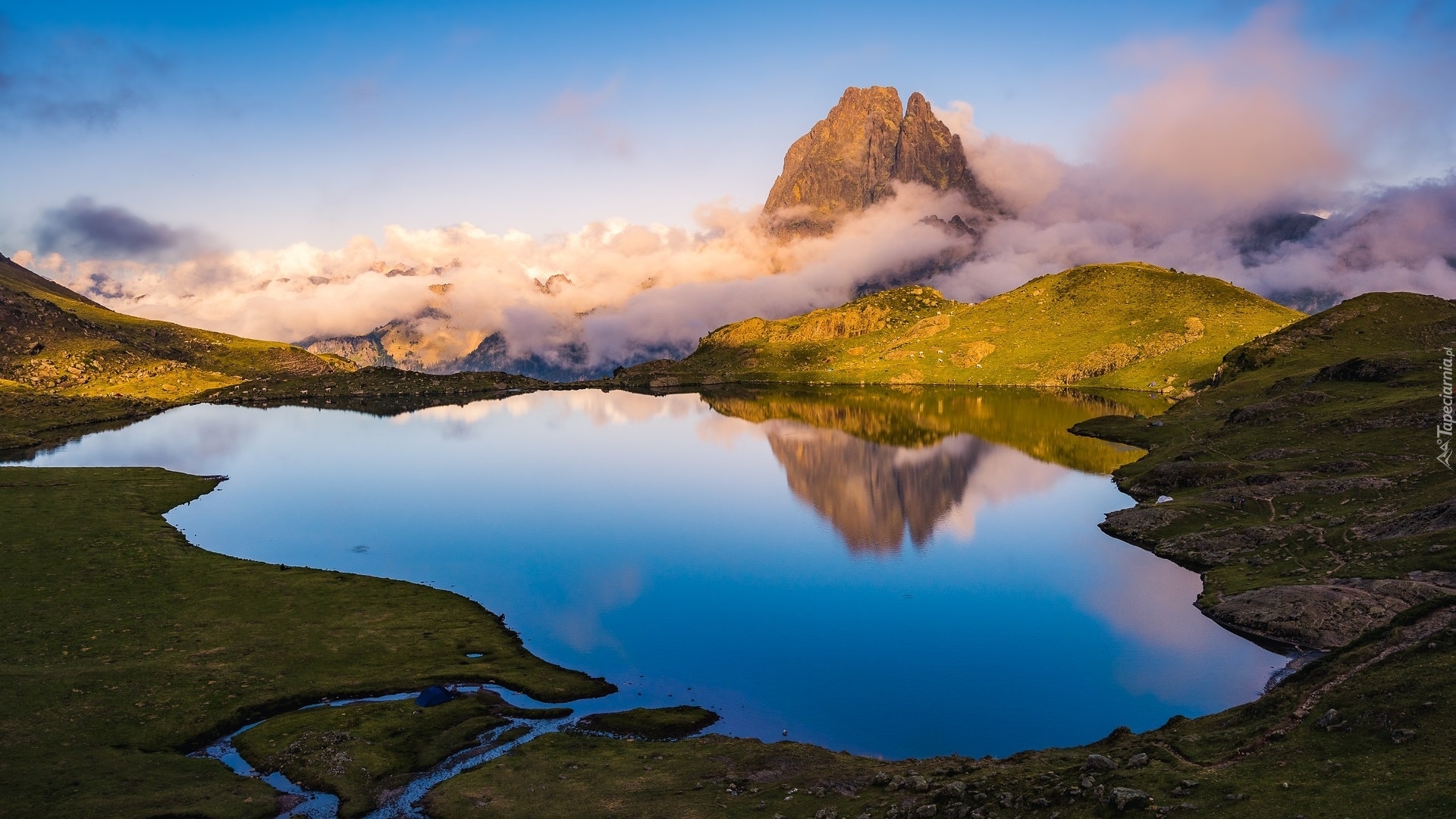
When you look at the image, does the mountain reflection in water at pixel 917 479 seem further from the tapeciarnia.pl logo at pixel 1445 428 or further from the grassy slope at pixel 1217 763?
the tapeciarnia.pl logo at pixel 1445 428

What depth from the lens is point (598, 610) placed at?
277ft

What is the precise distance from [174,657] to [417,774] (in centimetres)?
3141

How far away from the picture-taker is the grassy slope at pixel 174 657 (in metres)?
47.4

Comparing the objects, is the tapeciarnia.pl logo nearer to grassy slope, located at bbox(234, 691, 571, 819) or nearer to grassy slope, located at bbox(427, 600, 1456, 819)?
grassy slope, located at bbox(427, 600, 1456, 819)

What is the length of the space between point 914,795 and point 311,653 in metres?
53.8

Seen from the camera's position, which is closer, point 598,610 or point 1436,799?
point 1436,799

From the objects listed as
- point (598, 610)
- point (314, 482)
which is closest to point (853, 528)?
point (598, 610)

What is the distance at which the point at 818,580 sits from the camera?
3735 inches

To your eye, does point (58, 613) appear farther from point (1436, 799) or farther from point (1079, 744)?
point (1436, 799)

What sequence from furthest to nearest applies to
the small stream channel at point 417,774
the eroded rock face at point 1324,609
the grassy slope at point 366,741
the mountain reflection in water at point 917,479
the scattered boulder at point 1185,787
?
1. the mountain reflection in water at point 917,479
2. the eroded rock face at point 1324,609
3. the grassy slope at point 366,741
4. the small stream channel at point 417,774
5. the scattered boulder at point 1185,787

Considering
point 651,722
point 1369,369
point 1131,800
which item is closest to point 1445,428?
point 1369,369

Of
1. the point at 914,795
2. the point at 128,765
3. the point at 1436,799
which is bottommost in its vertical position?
the point at 128,765

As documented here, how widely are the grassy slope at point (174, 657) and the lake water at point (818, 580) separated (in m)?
7.44

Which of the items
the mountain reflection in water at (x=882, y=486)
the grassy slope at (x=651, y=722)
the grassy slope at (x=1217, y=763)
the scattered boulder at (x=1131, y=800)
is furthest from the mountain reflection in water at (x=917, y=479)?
the scattered boulder at (x=1131, y=800)
